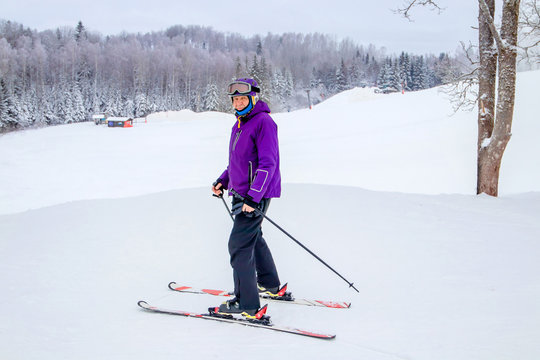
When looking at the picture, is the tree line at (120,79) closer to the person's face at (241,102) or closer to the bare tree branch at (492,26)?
the bare tree branch at (492,26)

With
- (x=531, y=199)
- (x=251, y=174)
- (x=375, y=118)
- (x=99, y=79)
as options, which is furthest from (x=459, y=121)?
(x=99, y=79)

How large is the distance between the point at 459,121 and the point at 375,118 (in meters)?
7.15

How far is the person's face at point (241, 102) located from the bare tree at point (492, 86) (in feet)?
19.1

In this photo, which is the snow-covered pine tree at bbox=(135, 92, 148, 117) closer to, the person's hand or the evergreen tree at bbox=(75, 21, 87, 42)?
the evergreen tree at bbox=(75, 21, 87, 42)

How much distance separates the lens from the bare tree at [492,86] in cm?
716

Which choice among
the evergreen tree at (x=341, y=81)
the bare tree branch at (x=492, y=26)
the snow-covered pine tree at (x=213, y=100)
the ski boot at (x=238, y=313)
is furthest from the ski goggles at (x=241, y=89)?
the evergreen tree at (x=341, y=81)

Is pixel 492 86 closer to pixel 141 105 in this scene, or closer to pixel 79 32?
pixel 141 105

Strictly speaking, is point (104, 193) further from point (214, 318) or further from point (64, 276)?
point (214, 318)

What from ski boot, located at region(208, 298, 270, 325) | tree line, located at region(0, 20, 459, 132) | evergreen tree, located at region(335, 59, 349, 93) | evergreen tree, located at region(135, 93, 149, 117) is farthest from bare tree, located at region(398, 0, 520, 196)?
evergreen tree, located at region(335, 59, 349, 93)

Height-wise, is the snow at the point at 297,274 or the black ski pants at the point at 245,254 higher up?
the black ski pants at the point at 245,254

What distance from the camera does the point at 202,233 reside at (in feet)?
18.8

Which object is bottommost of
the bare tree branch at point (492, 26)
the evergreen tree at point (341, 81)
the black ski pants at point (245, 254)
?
the black ski pants at point (245, 254)

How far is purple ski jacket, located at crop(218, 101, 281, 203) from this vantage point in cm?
300

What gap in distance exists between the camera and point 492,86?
7.81 metres
